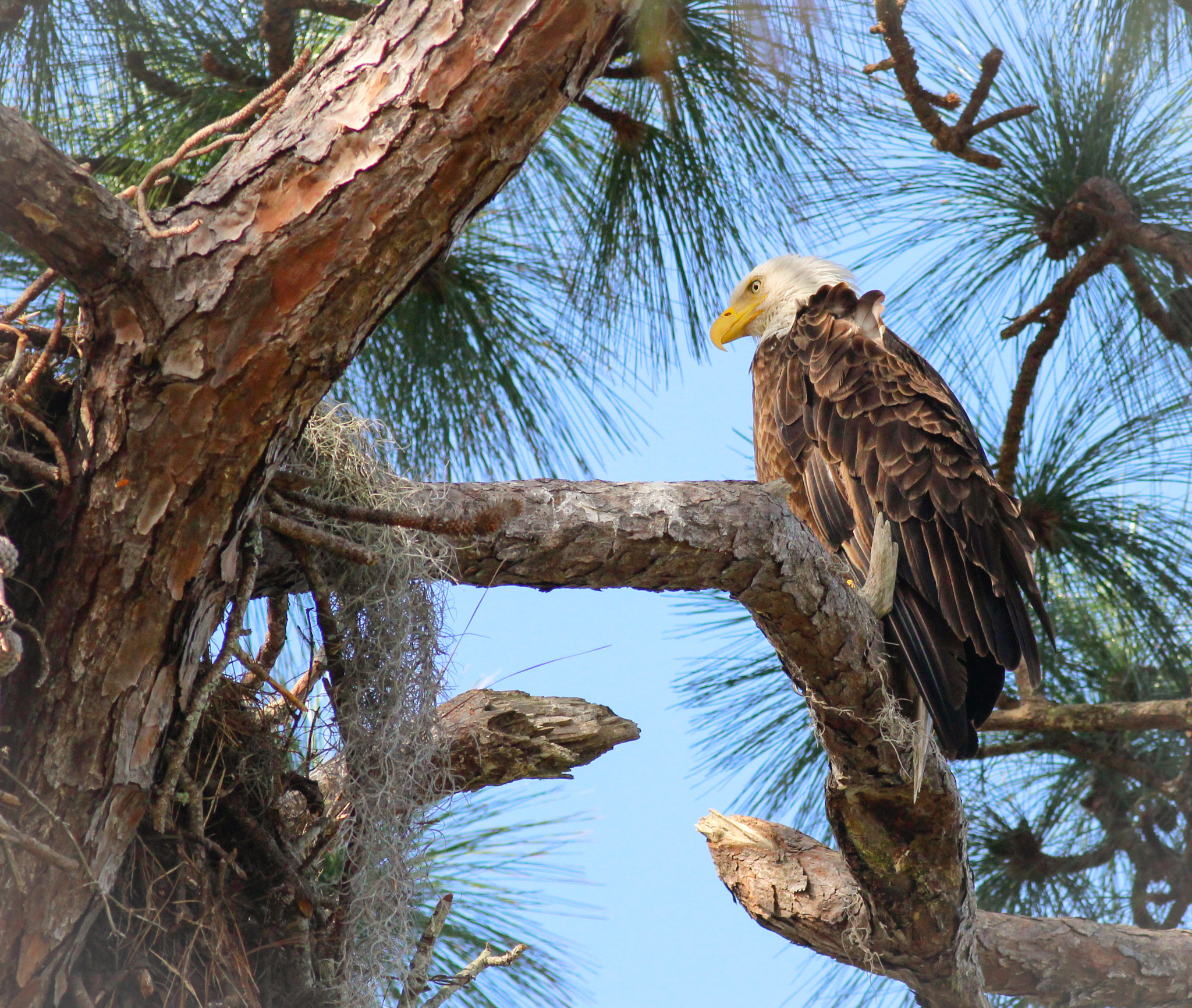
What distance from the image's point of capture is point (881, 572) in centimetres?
241

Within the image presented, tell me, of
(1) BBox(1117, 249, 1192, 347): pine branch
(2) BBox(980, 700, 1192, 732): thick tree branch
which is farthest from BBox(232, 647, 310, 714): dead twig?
(1) BBox(1117, 249, 1192, 347): pine branch

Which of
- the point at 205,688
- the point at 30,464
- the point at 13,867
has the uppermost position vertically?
the point at 30,464

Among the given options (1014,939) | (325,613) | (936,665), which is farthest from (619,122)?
(1014,939)

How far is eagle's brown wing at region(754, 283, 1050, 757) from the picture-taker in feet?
7.54

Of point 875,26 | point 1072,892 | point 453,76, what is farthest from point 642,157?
point 1072,892

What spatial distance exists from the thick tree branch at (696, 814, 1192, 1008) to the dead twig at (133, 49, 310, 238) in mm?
1861

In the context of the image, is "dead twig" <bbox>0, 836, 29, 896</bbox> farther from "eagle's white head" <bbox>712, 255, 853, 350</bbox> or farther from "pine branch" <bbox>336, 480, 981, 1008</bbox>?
"eagle's white head" <bbox>712, 255, 853, 350</bbox>

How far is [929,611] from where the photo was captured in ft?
7.68

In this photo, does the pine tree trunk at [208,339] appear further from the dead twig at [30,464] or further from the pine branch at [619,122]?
the pine branch at [619,122]

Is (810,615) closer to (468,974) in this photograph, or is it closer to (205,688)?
(468,974)

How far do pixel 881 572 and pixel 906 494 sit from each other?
0.61ft

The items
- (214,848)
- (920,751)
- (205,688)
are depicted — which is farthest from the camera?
(920,751)

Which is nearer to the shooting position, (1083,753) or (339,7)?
(339,7)

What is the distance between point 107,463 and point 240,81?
1.76m
